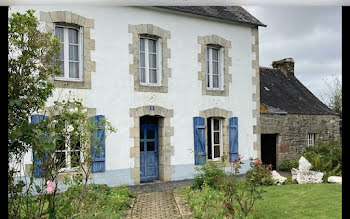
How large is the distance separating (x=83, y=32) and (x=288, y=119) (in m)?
6.54

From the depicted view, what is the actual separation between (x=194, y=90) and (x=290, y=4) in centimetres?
530

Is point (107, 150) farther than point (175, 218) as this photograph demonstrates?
Yes

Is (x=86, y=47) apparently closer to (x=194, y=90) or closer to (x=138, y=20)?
(x=138, y=20)

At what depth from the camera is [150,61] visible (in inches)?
301

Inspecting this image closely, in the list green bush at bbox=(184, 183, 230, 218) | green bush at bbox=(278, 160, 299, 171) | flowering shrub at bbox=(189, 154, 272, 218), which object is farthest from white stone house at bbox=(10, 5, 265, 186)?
green bush at bbox=(184, 183, 230, 218)

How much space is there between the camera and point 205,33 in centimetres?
834

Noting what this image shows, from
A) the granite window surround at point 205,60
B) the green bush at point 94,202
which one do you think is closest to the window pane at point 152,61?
the granite window surround at point 205,60

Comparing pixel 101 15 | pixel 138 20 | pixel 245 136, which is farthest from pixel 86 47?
pixel 245 136

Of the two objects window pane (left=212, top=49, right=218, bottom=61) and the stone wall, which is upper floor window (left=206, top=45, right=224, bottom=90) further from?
the stone wall

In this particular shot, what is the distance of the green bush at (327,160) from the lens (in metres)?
7.64

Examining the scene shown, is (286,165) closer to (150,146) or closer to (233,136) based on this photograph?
(233,136)

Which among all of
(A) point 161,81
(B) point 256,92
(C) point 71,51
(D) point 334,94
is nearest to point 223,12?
(B) point 256,92

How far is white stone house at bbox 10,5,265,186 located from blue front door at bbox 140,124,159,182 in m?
0.02

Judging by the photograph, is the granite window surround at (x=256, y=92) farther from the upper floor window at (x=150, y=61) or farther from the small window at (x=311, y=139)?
the upper floor window at (x=150, y=61)
